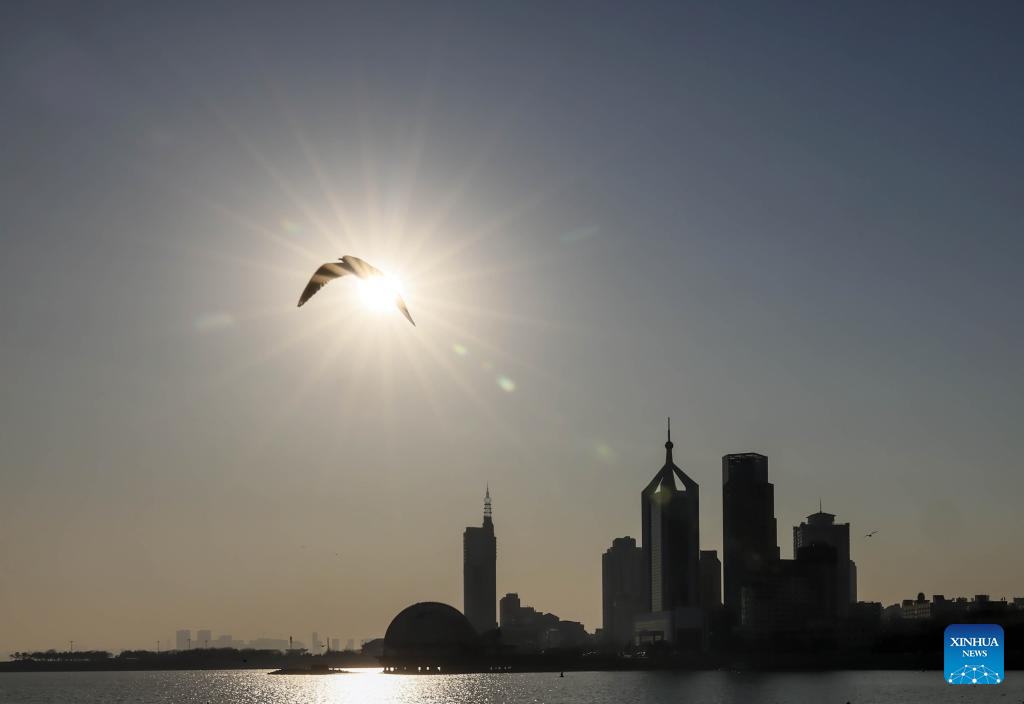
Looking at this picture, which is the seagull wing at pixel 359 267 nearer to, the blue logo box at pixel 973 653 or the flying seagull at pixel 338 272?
the flying seagull at pixel 338 272

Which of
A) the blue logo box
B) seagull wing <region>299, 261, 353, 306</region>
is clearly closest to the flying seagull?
seagull wing <region>299, 261, 353, 306</region>

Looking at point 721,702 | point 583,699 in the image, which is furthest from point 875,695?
point 583,699

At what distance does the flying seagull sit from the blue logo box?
18.9m

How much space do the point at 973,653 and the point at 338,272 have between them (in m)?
23.0

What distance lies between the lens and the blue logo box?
35344 millimetres

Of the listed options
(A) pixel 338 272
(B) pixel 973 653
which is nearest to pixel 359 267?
(A) pixel 338 272

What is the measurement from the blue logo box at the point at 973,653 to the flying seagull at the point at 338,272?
18886mm

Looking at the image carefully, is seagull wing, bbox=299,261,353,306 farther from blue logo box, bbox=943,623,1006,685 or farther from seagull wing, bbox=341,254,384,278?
blue logo box, bbox=943,623,1006,685

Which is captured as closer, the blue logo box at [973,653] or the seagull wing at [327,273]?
the blue logo box at [973,653]

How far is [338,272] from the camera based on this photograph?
43.5 m

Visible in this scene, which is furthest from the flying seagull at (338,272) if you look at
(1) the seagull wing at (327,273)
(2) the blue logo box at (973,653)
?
(2) the blue logo box at (973,653)

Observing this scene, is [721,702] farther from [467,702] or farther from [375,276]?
[375,276]

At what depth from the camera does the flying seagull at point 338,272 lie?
41.0m

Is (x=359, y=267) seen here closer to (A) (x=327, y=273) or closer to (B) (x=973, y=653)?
(A) (x=327, y=273)
